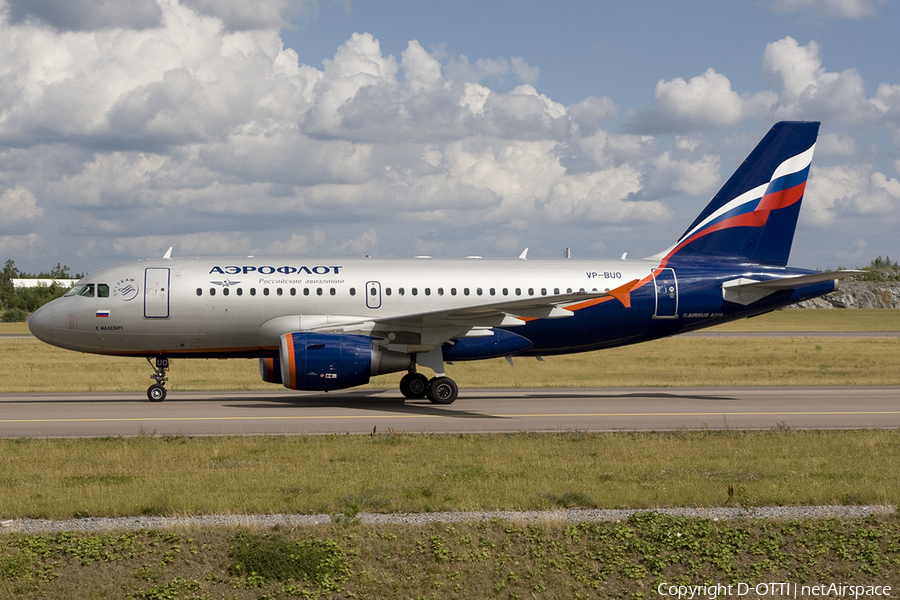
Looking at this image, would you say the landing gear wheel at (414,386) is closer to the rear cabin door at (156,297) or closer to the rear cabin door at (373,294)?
the rear cabin door at (373,294)

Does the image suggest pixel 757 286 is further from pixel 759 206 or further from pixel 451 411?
pixel 451 411

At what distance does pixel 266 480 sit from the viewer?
44.5ft

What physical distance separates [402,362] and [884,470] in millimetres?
13835

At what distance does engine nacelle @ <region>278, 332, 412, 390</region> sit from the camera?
78.5 ft

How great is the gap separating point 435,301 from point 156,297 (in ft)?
27.9

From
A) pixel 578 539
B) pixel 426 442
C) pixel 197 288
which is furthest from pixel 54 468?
pixel 197 288

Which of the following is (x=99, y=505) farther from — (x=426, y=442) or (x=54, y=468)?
(x=426, y=442)

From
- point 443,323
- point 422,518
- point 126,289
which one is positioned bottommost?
point 422,518

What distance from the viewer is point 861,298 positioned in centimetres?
14650

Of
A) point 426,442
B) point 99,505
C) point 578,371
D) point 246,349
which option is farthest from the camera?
point 578,371

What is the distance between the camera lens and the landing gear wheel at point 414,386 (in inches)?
1063

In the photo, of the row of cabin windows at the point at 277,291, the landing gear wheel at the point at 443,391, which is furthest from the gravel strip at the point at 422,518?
the row of cabin windows at the point at 277,291

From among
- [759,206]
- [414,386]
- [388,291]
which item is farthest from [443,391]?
[759,206]

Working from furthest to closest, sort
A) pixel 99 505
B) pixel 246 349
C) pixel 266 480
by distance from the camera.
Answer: pixel 246 349, pixel 266 480, pixel 99 505
